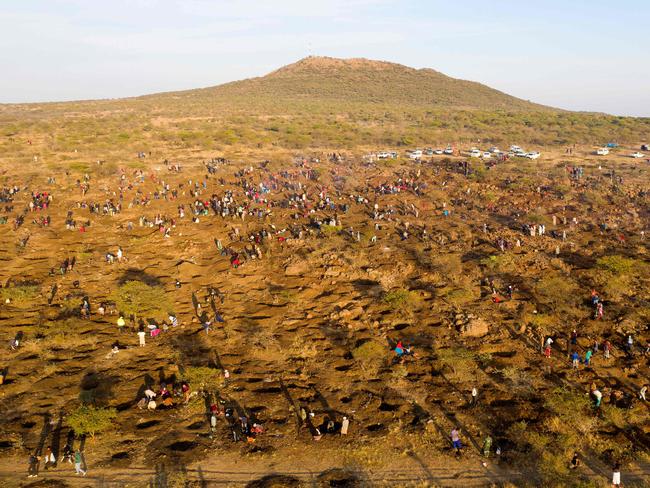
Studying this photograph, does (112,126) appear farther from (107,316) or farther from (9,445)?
(9,445)

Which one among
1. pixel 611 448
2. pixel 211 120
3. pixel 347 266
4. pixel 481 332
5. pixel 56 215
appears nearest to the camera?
pixel 611 448

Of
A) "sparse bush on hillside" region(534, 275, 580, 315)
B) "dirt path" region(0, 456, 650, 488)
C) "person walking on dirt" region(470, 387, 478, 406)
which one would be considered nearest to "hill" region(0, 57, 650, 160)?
"sparse bush on hillside" region(534, 275, 580, 315)

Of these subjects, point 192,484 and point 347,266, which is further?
point 347,266

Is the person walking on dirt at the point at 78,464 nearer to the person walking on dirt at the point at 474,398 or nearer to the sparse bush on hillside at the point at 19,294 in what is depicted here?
the person walking on dirt at the point at 474,398

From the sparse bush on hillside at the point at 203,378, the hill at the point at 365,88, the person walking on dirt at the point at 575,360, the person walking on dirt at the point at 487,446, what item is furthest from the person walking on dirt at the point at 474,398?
the hill at the point at 365,88

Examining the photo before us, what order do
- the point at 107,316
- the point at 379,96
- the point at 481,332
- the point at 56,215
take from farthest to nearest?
1. the point at 379,96
2. the point at 56,215
3. the point at 107,316
4. the point at 481,332

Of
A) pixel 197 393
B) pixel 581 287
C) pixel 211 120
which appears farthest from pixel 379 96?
pixel 197 393

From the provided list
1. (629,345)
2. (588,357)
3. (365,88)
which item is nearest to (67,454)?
(588,357)
